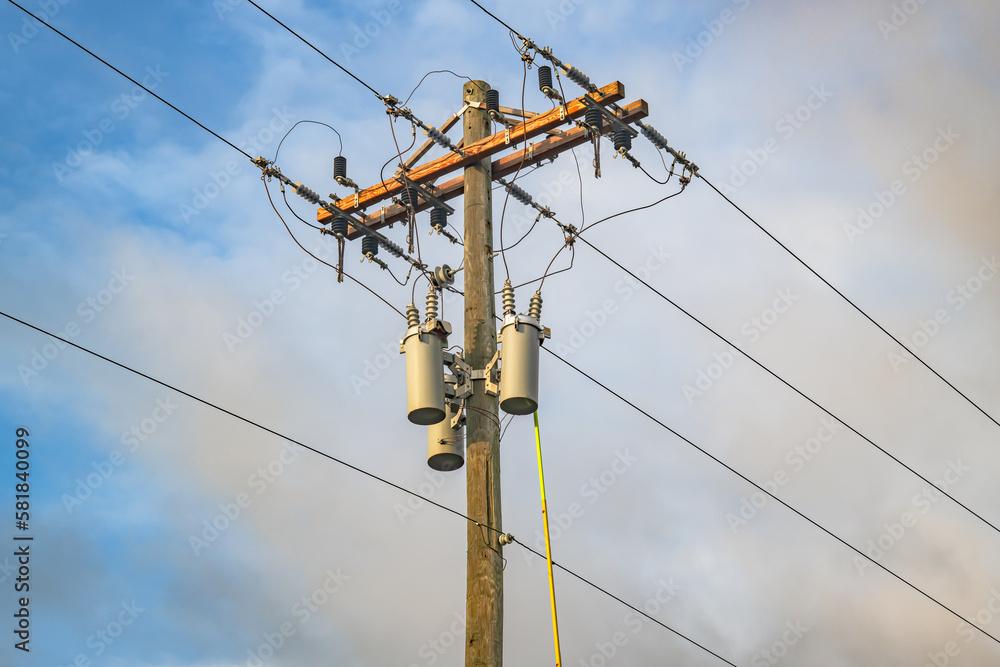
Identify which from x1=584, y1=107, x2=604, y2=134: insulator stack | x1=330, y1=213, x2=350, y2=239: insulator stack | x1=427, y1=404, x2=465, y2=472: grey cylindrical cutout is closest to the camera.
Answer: x1=427, y1=404, x2=465, y2=472: grey cylindrical cutout

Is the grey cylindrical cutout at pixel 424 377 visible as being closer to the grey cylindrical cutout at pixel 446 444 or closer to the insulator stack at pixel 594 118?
the grey cylindrical cutout at pixel 446 444

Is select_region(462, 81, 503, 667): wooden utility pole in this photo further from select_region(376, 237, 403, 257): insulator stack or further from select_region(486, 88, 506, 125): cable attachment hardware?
select_region(376, 237, 403, 257): insulator stack

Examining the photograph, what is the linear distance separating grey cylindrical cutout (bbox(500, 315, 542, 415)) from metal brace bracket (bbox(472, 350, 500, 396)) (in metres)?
0.10

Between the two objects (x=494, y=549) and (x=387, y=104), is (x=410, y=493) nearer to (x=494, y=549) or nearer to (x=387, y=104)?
(x=494, y=549)

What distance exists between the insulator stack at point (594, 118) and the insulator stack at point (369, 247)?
230 centimetres

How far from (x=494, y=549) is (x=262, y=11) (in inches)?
200

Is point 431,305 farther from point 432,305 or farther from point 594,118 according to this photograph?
point 594,118

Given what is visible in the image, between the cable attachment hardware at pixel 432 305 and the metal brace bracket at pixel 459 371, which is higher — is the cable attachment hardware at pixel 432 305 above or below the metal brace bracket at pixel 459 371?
above

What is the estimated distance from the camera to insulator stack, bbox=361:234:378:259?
36.5ft

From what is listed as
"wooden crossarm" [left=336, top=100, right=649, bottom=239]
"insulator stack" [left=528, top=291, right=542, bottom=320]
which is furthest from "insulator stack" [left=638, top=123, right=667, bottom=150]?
"insulator stack" [left=528, top=291, right=542, bottom=320]

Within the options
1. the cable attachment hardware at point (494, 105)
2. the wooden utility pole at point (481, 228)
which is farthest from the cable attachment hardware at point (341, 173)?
the cable attachment hardware at point (494, 105)

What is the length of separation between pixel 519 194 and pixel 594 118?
3.71 feet

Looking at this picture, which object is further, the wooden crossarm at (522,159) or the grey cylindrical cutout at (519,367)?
the wooden crossarm at (522,159)

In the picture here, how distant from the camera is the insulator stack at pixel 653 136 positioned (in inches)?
411
